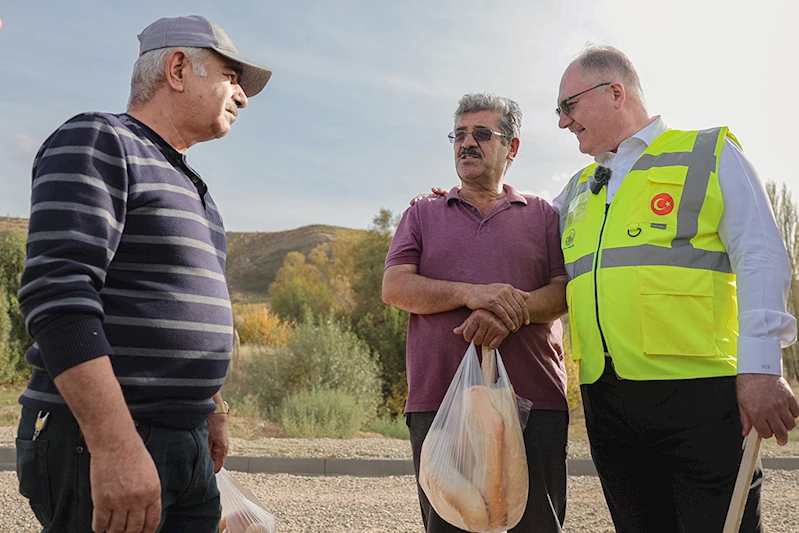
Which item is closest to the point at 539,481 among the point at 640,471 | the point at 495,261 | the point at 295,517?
the point at 640,471

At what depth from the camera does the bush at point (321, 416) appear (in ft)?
37.0

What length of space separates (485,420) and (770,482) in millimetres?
6130

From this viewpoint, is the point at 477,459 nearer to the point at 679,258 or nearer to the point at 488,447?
the point at 488,447

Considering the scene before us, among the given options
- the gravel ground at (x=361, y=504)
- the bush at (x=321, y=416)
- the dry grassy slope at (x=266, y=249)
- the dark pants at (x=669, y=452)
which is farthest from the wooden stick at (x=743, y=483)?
the dry grassy slope at (x=266, y=249)

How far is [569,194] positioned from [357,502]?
4.04 m

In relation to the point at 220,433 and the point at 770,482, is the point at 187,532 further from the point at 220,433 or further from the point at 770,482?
the point at 770,482

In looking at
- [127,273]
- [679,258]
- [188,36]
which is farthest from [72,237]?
[679,258]

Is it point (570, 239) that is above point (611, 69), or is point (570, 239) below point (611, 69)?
below

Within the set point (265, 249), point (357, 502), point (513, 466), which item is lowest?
point (357, 502)

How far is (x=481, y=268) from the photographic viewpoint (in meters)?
3.26

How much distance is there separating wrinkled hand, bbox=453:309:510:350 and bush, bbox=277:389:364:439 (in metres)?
8.50

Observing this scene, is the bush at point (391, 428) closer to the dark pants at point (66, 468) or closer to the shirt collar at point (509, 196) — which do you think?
the shirt collar at point (509, 196)

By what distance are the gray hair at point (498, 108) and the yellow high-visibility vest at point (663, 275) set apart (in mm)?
783

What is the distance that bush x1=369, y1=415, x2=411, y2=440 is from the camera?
12178 mm
